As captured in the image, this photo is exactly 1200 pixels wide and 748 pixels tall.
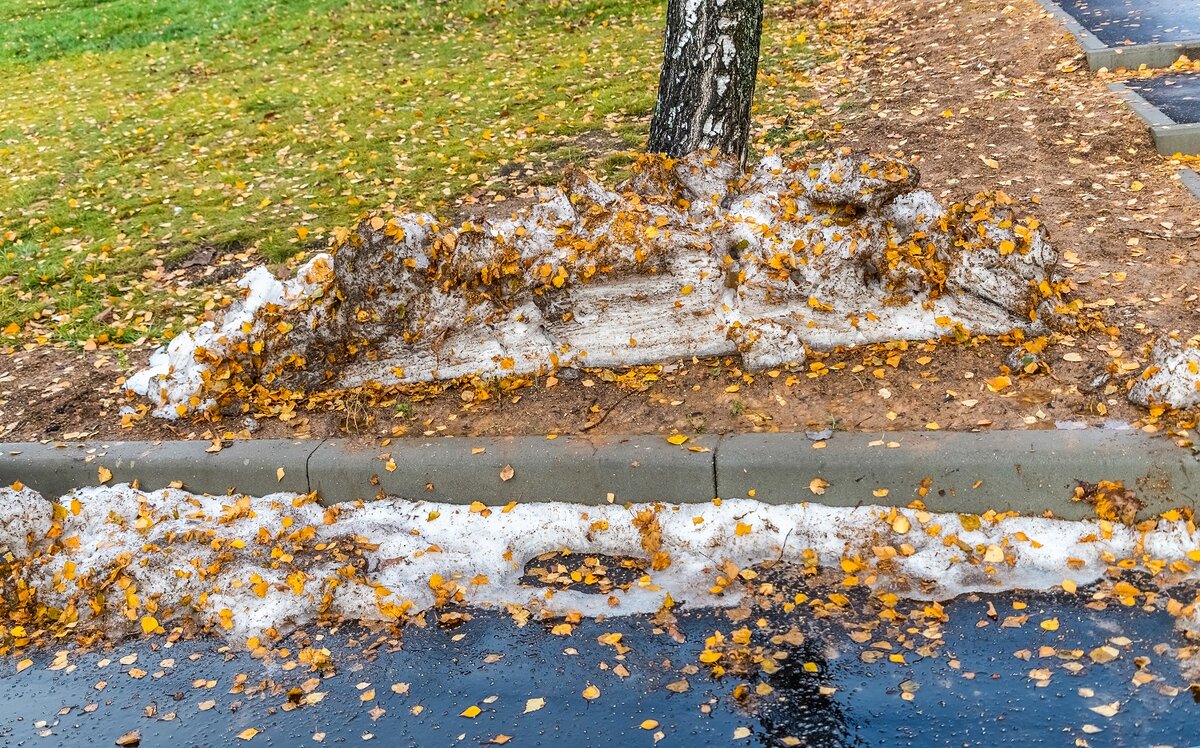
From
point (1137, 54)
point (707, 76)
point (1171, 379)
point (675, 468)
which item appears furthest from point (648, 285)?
point (1137, 54)

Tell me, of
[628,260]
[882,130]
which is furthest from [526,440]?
[882,130]

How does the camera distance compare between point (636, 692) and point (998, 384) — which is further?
point (998, 384)

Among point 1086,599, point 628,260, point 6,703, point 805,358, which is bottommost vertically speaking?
point 6,703

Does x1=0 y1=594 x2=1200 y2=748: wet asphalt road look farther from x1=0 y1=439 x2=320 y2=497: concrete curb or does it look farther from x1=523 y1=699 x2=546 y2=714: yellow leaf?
x1=0 y1=439 x2=320 y2=497: concrete curb

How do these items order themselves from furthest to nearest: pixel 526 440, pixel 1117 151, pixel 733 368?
pixel 1117 151
pixel 733 368
pixel 526 440

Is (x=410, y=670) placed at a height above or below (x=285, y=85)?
below

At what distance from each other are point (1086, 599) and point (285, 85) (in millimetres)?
9800

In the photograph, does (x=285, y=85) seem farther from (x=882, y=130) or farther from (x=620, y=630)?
(x=620, y=630)

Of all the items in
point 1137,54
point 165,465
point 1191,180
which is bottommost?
point 165,465

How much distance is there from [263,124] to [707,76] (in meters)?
5.60

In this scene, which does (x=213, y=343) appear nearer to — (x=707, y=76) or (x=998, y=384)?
(x=707, y=76)

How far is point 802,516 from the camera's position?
13.0 ft

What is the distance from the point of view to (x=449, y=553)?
4.14 metres

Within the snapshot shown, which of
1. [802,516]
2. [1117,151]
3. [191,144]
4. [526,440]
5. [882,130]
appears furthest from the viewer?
[191,144]
